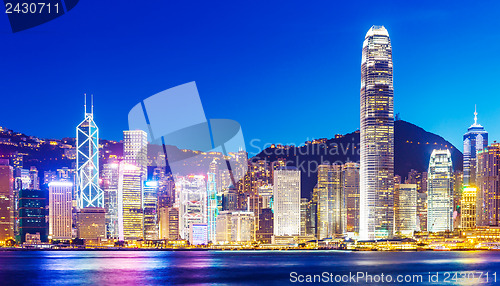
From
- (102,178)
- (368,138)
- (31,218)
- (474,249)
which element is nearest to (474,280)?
(474,249)

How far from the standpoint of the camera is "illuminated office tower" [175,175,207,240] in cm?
14775

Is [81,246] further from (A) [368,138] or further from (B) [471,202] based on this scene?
(B) [471,202]

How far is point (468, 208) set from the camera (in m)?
144

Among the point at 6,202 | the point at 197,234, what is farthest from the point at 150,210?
the point at 6,202

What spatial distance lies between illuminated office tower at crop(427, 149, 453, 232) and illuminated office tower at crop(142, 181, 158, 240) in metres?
52.9

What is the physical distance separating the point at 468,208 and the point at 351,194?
22.9 meters

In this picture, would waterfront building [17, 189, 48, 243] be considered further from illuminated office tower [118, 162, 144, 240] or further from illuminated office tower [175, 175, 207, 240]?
illuminated office tower [175, 175, 207, 240]

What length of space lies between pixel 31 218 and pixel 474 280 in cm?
10125

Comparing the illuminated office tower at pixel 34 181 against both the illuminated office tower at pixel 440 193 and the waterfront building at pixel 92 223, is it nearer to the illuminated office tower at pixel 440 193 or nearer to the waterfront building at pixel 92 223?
the waterfront building at pixel 92 223

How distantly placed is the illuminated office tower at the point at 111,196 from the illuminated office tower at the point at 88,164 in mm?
2013

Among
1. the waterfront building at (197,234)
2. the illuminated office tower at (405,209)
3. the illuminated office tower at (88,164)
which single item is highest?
the illuminated office tower at (88,164)

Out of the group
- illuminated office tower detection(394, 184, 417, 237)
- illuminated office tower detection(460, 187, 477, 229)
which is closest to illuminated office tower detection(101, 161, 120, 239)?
illuminated office tower detection(394, 184, 417, 237)

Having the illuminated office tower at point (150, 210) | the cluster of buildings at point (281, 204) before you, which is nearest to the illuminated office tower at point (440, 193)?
the cluster of buildings at point (281, 204)

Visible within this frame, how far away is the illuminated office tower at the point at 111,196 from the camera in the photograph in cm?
14938
